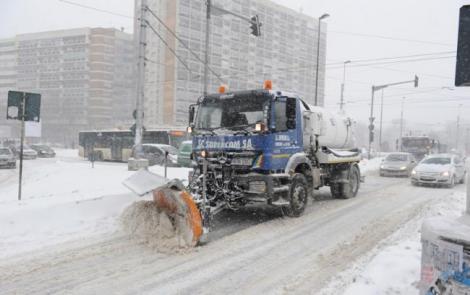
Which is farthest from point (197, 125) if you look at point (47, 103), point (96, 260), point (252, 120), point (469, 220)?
point (47, 103)

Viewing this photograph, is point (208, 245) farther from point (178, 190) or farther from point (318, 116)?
point (318, 116)

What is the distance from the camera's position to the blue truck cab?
29.8 ft

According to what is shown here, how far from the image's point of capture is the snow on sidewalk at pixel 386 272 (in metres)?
5.11

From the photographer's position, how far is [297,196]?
10.1 meters

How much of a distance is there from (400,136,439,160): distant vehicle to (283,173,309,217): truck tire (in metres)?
31.8

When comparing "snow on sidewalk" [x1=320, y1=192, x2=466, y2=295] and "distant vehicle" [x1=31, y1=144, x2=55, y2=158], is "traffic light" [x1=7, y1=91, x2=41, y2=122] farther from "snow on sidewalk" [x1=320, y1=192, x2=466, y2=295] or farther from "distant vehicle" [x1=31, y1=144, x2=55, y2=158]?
"distant vehicle" [x1=31, y1=144, x2=55, y2=158]

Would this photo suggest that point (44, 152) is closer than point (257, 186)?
No

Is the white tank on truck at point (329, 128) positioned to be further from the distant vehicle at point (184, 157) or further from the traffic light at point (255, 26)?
the distant vehicle at point (184, 157)

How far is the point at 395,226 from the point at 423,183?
10278mm

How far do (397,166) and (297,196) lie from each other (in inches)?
592

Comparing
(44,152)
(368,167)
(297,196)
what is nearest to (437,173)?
(297,196)

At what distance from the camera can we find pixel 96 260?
650 centimetres

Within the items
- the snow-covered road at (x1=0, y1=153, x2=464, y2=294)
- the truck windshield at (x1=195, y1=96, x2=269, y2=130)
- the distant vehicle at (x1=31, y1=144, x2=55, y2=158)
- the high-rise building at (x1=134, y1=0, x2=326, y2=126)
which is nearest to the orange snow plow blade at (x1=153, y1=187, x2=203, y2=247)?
the snow-covered road at (x1=0, y1=153, x2=464, y2=294)

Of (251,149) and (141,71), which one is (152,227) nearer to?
(251,149)
